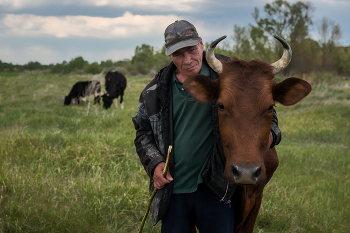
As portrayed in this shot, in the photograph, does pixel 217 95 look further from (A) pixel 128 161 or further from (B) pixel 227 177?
(A) pixel 128 161

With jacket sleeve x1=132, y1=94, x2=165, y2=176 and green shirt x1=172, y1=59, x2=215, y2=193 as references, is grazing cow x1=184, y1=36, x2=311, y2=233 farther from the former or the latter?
jacket sleeve x1=132, y1=94, x2=165, y2=176

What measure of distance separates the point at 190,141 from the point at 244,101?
0.59 meters

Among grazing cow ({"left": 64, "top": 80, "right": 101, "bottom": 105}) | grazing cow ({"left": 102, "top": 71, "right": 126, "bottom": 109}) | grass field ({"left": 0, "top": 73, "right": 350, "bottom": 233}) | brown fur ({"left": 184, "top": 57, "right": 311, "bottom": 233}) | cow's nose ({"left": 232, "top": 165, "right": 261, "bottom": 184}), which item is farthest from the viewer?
grazing cow ({"left": 64, "top": 80, "right": 101, "bottom": 105})

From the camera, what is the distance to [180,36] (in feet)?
8.09

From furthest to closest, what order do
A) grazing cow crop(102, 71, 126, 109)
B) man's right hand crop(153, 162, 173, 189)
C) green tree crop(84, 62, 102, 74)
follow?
green tree crop(84, 62, 102, 74) < grazing cow crop(102, 71, 126, 109) < man's right hand crop(153, 162, 173, 189)

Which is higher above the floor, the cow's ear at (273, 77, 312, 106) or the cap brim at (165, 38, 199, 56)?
the cap brim at (165, 38, 199, 56)

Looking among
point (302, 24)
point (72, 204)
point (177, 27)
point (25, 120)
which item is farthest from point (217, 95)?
point (302, 24)

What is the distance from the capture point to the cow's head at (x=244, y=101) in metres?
2.10

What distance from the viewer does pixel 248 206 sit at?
2949mm

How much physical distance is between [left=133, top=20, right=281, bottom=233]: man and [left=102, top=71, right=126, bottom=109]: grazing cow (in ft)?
45.9

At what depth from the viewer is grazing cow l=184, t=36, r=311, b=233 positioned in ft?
6.87

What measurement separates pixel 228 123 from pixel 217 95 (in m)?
0.30

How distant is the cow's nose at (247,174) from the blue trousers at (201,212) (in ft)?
2.02

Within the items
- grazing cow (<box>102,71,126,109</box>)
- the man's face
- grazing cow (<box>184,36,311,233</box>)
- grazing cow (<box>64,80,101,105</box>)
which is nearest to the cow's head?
grazing cow (<box>184,36,311,233</box>)
